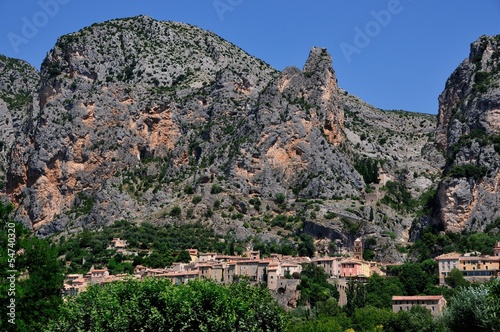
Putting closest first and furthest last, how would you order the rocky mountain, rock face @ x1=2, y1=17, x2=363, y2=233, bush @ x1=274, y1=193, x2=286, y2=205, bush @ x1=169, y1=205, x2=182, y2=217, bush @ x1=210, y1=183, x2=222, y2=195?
bush @ x1=169, y1=205, x2=182, y2=217 → the rocky mountain → bush @ x1=210, y1=183, x2=222, y2=195 → bush @ x1=274, y1=193, x2=286, y2=205 → rock face @ x1=2, y1=17, x2=363, y2=233

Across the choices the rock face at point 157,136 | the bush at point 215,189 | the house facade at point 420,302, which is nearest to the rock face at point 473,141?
the rock face at point 157,136

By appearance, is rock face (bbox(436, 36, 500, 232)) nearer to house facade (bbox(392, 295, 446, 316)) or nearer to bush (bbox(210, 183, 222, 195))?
house facade (bbox(392, 295, 446, 316))

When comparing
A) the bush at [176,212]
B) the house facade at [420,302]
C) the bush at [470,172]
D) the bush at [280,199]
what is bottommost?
the house facade at [420,302]

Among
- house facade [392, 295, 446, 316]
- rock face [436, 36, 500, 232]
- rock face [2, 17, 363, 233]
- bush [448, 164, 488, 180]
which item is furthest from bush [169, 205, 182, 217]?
house facade [392, 295, 446, 316]

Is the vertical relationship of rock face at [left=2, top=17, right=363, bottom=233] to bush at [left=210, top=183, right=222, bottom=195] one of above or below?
above

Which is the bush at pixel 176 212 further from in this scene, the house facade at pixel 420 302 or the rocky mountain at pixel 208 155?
the house facade at pixel 420 302

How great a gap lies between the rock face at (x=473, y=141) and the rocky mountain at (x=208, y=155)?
2.32 ft

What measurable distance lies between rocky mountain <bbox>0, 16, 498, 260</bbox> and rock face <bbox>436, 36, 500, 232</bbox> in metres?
0.71

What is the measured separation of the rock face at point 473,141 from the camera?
13900cm

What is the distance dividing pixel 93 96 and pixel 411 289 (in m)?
86.9

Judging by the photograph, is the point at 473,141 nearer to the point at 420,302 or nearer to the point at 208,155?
the point at 208,155

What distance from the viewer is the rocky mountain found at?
149 m

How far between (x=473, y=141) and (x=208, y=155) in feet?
170

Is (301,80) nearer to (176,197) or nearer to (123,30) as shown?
(176,197)
